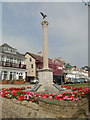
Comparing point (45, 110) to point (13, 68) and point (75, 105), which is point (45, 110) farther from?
point (13, 68)

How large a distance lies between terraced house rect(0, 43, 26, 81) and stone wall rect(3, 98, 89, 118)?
68.0 ft

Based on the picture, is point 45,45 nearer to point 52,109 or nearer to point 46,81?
point 46,81

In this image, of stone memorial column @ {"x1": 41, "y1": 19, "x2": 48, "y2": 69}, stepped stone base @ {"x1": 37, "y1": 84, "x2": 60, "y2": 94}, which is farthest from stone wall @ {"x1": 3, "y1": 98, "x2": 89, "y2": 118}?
stone memorial column @ {"x1": 41, "y1": 19, "x2": 48, "y2": 69}

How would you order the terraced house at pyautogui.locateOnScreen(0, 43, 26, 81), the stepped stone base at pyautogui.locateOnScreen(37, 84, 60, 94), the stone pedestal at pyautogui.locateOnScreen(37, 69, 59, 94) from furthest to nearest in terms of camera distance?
the terraced house at pyautogui.locateOnScreen(0, 43, 26, 81)
the stone pedestal at pyautogui.locateOnScreen(37, 69, 59, 94)
the stepped stone base at pyautogui.locateOnScreen(37, 84, 60, 94)

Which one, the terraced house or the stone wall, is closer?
the stone wall

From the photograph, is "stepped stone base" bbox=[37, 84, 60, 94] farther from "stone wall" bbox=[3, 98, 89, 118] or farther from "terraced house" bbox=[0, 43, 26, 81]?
"terraced house" bbox=[0, 43, 26, 81]

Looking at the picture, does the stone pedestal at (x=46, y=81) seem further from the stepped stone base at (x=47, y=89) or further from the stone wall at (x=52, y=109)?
the stone wall at (x=52, y=109)

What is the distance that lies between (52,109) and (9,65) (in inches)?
928

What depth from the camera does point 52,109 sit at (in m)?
4.14

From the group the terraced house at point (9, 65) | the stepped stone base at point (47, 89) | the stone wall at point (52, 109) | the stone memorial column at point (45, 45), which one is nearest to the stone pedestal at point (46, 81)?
the stepped stone base at point (47, 89)

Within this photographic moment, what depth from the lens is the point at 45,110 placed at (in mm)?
4340

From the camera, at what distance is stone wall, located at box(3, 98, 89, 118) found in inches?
151

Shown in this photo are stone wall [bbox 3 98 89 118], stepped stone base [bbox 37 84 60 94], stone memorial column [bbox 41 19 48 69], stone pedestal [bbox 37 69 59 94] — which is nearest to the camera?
stone wall [bbox 3 98 89 118]

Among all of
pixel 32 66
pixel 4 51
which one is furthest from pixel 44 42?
pixel 32 66
